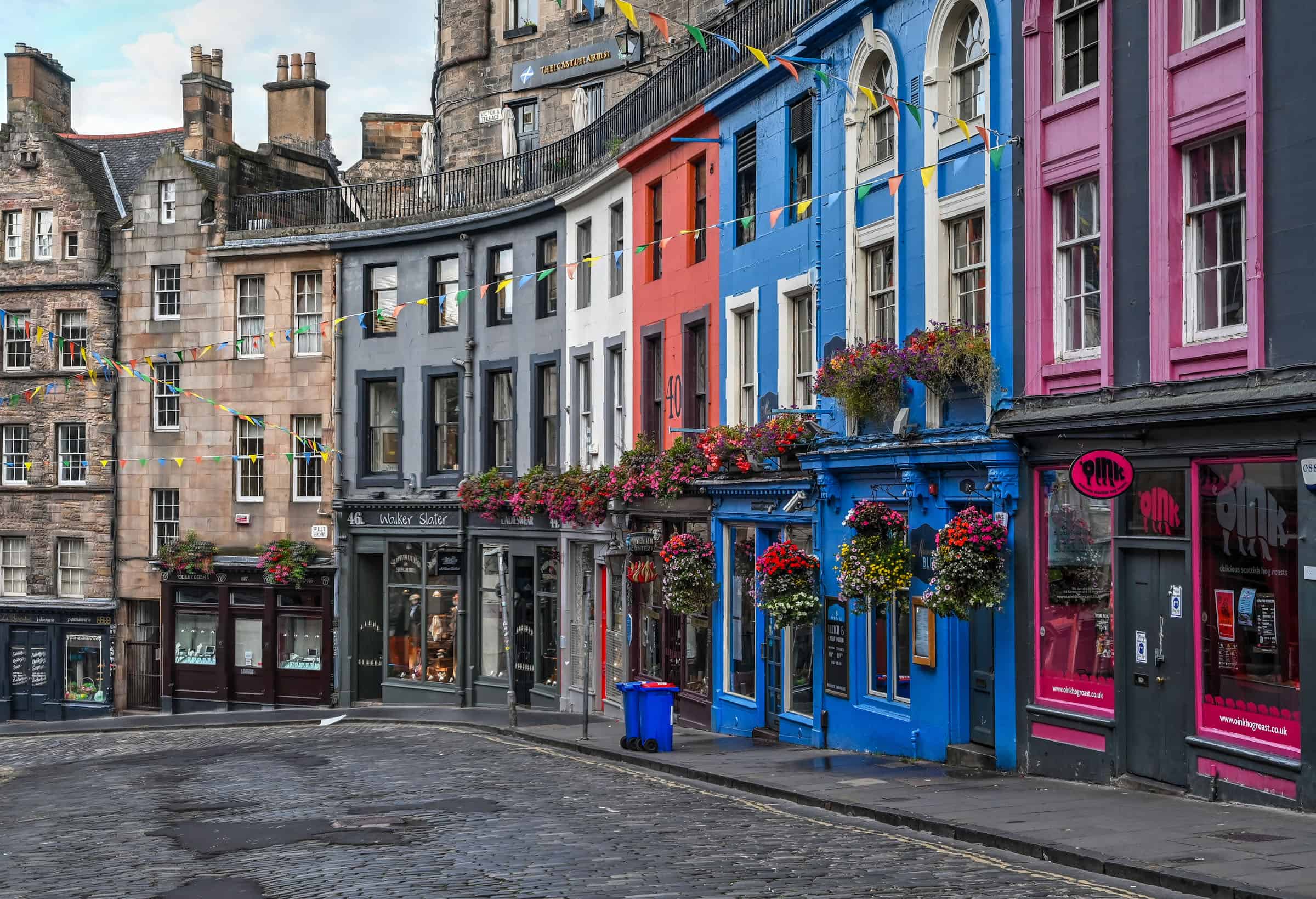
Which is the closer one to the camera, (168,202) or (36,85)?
(168,202)

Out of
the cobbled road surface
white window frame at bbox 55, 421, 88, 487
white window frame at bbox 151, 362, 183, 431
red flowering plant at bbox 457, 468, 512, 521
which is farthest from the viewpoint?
white window frame at bbox 55, 421, 88, 487

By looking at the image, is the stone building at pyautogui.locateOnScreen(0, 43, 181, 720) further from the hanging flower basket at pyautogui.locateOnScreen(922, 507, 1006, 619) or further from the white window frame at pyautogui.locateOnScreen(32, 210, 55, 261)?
the hanging flower basket at pyautogui.locateOnScreen(922, 507, 1006, 619)

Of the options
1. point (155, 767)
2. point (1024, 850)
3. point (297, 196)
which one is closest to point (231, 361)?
point (297, 196)

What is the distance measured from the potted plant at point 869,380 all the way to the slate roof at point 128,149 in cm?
2651

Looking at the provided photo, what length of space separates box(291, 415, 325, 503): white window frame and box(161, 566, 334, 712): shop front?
163 cm

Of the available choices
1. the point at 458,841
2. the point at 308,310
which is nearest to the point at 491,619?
the point at 308,310

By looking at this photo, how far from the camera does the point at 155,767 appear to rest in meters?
23.1

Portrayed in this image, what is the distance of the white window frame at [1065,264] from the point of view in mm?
16312

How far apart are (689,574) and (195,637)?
17.8 m

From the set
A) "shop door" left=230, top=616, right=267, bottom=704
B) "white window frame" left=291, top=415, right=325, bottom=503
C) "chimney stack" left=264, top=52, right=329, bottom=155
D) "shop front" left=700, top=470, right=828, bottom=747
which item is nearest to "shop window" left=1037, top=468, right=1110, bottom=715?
"shop front" left=700, top=470, right=828, bottom=747

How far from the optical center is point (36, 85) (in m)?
44.9

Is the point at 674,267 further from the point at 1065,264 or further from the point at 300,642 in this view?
the point at 300,642

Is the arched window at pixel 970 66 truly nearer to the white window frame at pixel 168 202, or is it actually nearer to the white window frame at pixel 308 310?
the white window frame at pixel 308 310

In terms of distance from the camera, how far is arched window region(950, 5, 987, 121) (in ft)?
60.1
